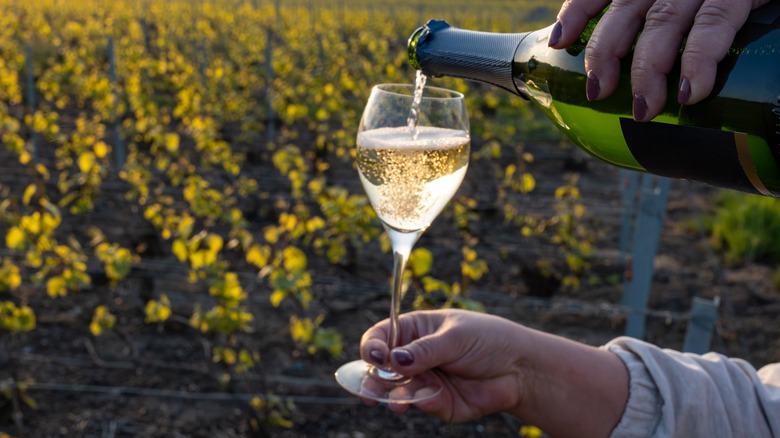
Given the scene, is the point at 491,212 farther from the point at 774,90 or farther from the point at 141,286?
the point at 774,90

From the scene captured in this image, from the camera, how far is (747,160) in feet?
3.57

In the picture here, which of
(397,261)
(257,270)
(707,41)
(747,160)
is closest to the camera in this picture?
(707,41)

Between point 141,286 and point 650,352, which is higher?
point 650,352

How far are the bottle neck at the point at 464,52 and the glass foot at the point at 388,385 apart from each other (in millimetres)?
572

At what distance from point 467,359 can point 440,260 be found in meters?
4.10

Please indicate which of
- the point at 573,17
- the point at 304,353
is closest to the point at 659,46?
the point at 573,17

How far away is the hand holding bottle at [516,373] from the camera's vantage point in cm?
156

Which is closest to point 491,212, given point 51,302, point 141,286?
point 141,286

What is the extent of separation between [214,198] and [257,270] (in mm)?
1103

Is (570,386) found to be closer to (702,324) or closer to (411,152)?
(411,152)

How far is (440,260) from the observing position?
18.6ft

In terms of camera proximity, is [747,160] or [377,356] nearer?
[747,160]

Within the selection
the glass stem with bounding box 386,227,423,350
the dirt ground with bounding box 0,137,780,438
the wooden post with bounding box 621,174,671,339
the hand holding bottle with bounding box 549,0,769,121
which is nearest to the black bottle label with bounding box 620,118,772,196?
the hand holding bottle with bounding box 549,0,769,121

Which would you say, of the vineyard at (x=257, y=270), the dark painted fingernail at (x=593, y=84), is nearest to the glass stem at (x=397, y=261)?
the dark painted fingernail at (x=593, y=84)
